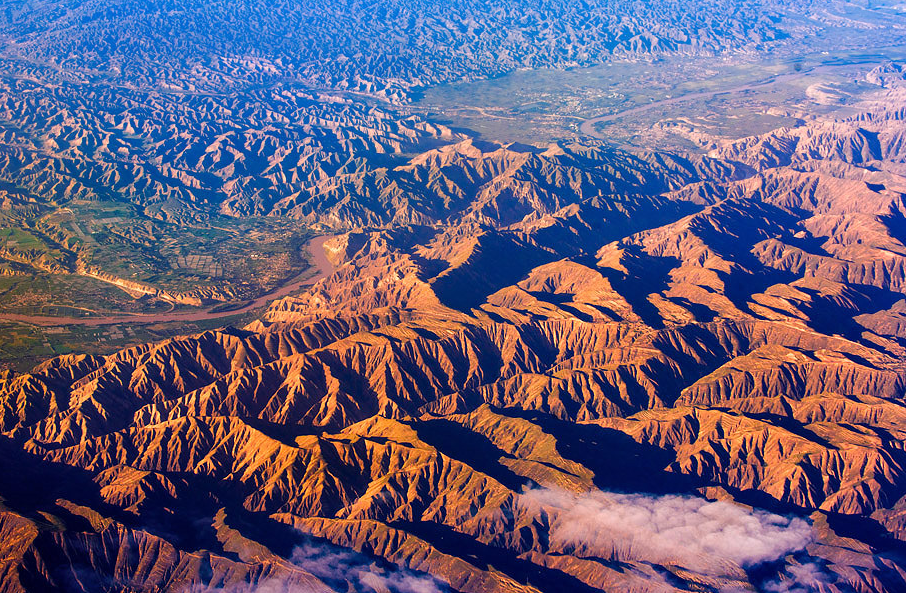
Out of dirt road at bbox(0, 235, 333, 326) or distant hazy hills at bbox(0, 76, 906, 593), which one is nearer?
distant hazy hills at bbox(0, 76, 906, 593)

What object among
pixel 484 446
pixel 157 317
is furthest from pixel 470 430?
pixel 157 317

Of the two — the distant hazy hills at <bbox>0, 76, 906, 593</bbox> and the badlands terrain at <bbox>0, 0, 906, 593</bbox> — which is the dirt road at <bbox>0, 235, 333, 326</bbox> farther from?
the distant hazy hills at <bbox>0, 76, 906, 593</bbox>

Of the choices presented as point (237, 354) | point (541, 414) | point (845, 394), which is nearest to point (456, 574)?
point (541, 414)

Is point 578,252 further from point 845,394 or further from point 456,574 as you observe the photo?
point 456,574

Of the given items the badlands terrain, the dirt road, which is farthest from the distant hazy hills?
the dirt road

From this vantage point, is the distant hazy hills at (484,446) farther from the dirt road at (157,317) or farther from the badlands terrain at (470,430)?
the dirt road at (157,317)

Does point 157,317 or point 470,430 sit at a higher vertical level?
point 470,430

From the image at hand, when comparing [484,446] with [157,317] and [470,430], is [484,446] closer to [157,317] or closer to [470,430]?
[470,430]

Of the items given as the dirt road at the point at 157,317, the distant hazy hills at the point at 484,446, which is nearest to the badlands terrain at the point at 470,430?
the distant hazy hills at the point at 484,446

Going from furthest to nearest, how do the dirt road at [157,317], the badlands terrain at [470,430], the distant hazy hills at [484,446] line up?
the dirt road at [157,317]
the badlands terrain at [470,430]
the distant hazy hills at [484,446]

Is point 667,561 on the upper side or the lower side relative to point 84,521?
lower

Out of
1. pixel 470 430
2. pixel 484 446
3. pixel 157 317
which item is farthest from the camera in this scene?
pixel 157 317
